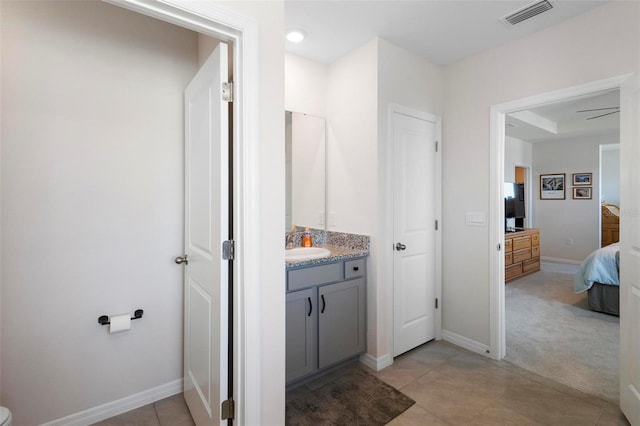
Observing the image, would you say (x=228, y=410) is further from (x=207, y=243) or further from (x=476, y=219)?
(x=476, y=219)

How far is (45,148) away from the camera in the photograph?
1682 millimetres

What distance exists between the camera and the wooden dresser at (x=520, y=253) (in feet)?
16.1

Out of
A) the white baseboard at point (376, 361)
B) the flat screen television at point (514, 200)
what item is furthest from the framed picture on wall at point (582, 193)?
the white baseboard at point (376, 361)

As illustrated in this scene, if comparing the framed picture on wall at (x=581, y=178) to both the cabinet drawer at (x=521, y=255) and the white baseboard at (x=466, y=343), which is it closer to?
the cabinet drawer at (x=521, y=255)

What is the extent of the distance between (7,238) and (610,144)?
8360mm

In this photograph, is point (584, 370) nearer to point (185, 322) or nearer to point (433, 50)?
point (433, 50)

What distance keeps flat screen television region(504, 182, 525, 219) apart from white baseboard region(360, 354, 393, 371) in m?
4.25

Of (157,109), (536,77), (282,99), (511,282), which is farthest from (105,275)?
(511,282)

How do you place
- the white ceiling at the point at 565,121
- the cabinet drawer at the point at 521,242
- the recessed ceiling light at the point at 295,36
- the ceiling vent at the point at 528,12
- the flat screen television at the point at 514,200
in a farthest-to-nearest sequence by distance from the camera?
1. the flat screen television at the point at 514,200
2. the cabinet drawer at the point at 521,242
3. the white ceiling at the point at 565,121
4. the recessed ceiling light at the point at 295,36
5. the ceiling vent at the point at 528,12

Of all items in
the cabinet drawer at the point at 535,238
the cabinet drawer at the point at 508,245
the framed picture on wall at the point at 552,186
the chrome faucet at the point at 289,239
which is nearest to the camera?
the chrome faucet at the point at 289,239

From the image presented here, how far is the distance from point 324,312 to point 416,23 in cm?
217

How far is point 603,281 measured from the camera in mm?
3492

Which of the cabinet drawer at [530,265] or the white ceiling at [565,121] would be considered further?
the cabinet drawer at [530,265]

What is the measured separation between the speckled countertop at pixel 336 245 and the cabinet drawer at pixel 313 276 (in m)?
0.04
